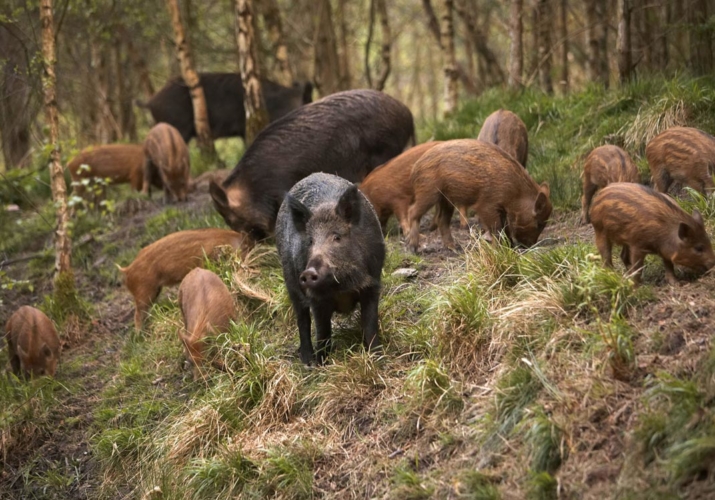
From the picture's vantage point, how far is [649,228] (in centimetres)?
565

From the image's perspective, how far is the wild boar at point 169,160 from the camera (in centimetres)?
1220

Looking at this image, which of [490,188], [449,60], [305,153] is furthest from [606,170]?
[449,60]

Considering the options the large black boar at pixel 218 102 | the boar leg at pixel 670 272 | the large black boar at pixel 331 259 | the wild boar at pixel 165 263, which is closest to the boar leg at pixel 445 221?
the large black boar at pixel 331 259

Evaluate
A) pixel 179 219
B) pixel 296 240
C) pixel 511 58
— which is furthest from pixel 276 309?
pixel 511 58

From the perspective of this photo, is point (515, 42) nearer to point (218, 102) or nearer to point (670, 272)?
point (218, 102)

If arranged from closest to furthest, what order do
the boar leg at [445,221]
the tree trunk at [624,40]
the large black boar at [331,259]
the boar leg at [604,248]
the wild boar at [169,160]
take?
1. the boar leg at [604,248]
2. the large black boar at [331,259]
3. the boar leg at [445,221]
4. the tree trunk at [624,40]
5. the wild boar at [169,160]

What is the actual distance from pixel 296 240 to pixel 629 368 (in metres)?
2.54

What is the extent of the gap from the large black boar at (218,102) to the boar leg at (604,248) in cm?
880

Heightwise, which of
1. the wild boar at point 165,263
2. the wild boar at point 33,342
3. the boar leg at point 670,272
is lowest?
the wild boar at point 33,342

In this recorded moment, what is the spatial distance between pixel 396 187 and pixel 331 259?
2607 millimetres

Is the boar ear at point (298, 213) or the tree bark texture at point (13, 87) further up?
the tree bark texture at point (13, 87)

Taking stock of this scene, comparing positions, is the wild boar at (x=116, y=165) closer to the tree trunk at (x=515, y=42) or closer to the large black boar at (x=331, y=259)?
the tree trunk at (x=515, y=42)

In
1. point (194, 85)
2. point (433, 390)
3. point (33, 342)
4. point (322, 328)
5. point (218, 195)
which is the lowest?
point (33, 342)

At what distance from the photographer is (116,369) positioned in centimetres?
859
